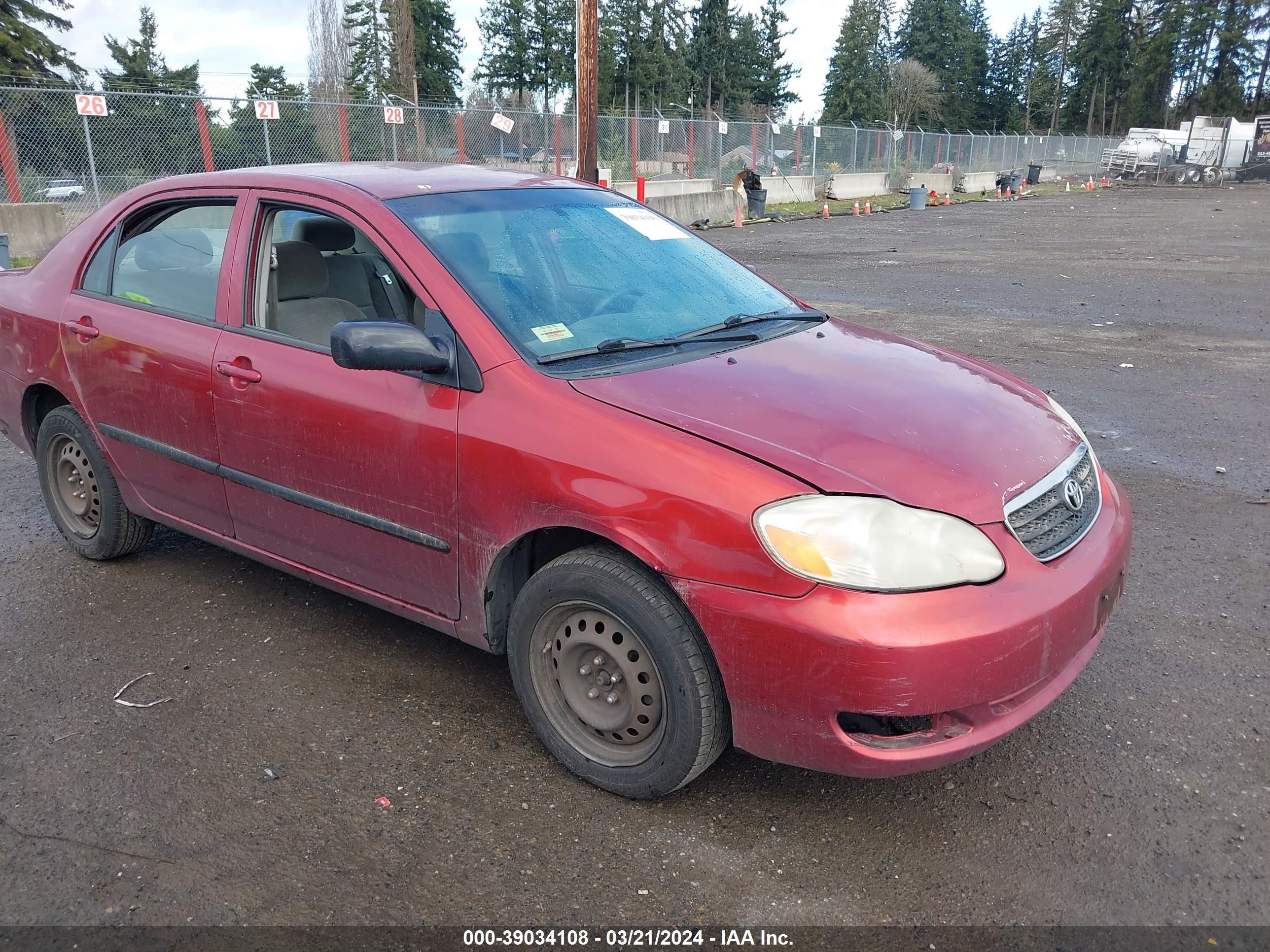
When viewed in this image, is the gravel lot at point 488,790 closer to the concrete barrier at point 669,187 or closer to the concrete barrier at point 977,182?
the concrete barrier at point 669,187

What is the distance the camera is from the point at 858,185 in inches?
1539

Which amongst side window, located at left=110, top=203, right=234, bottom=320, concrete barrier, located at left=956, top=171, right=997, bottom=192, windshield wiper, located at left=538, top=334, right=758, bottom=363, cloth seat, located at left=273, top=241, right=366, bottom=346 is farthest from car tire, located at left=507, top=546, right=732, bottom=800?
concrete barrier, located at left=956, top=171, right=997, bottom=192

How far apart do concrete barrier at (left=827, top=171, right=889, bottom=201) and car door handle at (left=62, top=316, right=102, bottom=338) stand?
118ft

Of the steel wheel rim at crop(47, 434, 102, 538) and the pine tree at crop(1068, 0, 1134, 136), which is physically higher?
the pine tree at crop(1068, 0, 1134, 136)

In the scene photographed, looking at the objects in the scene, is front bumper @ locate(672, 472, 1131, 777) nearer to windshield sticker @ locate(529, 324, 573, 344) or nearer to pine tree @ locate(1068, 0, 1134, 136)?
windshield sticker @ locate(529, 324, 573, 344)

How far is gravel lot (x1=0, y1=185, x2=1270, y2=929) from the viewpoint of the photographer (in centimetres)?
254

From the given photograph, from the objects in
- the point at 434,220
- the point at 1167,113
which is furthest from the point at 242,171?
the point at 1167,113

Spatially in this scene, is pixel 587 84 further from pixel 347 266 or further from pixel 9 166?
pixel 347 266

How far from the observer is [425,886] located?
258cm

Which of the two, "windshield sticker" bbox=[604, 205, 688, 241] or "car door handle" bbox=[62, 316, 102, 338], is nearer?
"windshield sticker" bbox=[604, 205, 688, 241]

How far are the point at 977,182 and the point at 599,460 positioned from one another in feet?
159

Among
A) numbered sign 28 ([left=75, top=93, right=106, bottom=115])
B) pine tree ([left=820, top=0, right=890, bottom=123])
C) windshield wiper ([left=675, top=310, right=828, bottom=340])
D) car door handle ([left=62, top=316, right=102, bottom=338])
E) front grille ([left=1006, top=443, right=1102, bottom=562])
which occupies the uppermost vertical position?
pine tree ([left=820, top=0, right=890, bottom=123])

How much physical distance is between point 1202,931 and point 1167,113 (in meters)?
105

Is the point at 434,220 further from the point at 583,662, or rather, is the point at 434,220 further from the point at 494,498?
the point at 583,662
